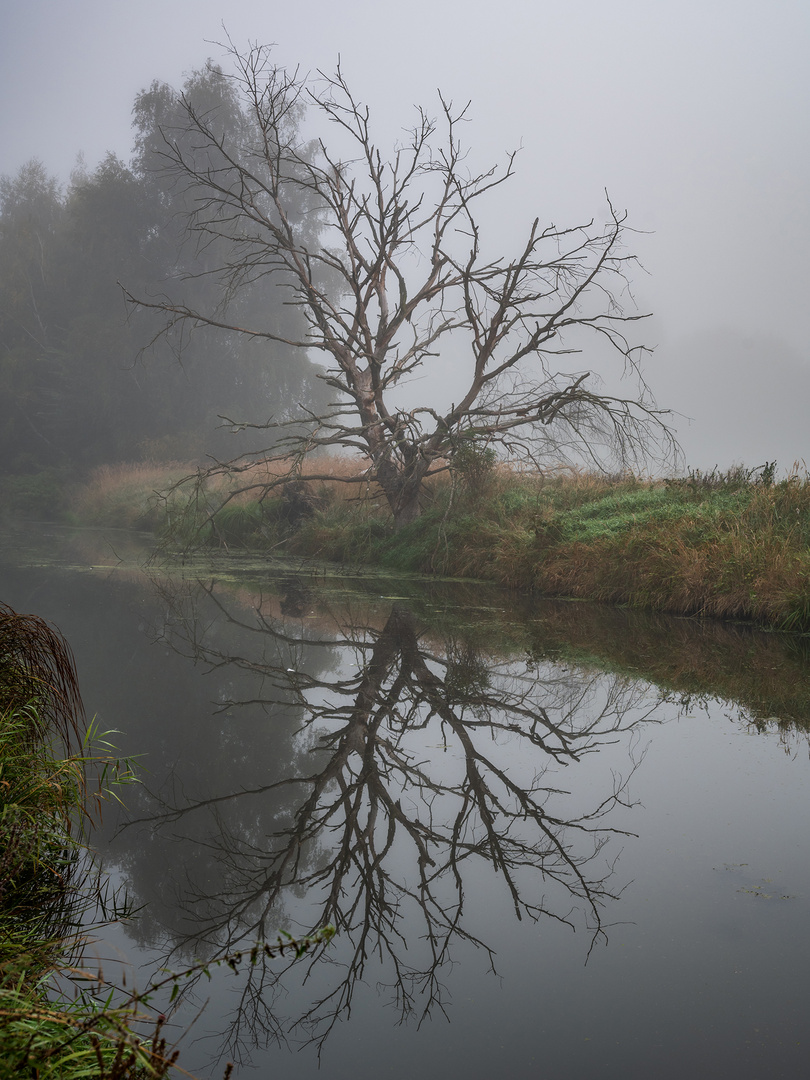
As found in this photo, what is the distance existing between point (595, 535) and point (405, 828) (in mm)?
7910

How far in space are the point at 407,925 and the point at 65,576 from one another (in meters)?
10.5

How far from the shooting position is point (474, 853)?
10.1ft

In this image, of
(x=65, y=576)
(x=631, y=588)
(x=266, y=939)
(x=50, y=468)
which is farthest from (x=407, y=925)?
(x=50, y=468)

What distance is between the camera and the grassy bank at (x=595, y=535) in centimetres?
866

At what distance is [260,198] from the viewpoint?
37219 millimetres

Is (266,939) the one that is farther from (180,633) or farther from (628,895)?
(180,633)

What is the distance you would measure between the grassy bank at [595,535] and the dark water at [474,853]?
2171 mm

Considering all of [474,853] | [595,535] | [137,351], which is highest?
[137,351]

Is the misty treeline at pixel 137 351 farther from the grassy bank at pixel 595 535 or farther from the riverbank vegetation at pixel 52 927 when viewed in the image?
the riverbank vegetation at pixel 52 927

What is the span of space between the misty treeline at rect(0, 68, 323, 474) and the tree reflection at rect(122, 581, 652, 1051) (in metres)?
29.8

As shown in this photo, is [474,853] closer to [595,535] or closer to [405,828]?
[405,828]

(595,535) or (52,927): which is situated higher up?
(595,535)

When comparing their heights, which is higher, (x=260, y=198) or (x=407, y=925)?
(x=260, y=198)

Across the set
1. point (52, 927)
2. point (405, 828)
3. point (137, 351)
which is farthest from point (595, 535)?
point (137, 351)
